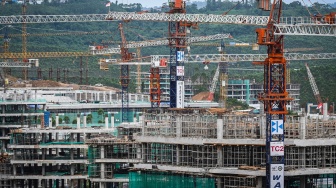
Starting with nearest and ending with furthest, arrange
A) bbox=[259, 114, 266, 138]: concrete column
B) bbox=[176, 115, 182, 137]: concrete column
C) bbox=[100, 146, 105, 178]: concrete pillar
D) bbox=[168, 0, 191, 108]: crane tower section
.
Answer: bbox=[259, 114, 266, 138]: concrete column, bbox=[176, 115, 182, 137]: concrete column, bbox=[100, 146, 105, 178]: concrete pillar, bbox=[168, 0, 191, 108]: crane tower section

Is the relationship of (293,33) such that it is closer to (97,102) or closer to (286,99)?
(286,99)

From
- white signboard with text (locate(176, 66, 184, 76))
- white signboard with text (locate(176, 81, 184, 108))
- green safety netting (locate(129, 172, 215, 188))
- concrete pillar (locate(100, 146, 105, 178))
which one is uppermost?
white signboard with text (locate(176, 66, 184, 76))

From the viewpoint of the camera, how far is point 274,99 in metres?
69.7

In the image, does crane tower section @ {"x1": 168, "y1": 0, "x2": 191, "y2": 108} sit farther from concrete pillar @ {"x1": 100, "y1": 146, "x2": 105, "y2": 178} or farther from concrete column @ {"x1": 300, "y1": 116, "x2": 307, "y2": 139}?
concrete column @ {"x1": 300, "y1": 116, "x2": 307, "y2": 139}

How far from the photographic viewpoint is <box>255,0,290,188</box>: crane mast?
226 ft

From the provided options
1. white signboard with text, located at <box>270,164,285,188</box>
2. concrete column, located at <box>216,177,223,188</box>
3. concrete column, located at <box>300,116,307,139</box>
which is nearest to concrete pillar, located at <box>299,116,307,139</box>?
concrete column, located at <box>300,116,307,139</box>

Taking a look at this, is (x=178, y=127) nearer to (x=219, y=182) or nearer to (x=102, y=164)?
(x=219, y=182)

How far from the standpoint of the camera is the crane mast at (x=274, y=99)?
226 feet

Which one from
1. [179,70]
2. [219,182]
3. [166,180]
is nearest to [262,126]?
[219,182]

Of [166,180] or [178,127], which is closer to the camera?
[166,180]

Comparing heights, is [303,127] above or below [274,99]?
below

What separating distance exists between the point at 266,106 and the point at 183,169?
7.89 metres

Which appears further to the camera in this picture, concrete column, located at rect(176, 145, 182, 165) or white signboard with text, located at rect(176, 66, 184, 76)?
white signboard with text, located at rect(176, 66, 184, 76)

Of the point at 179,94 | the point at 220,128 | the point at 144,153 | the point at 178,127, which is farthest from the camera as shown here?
the point at 179,94
